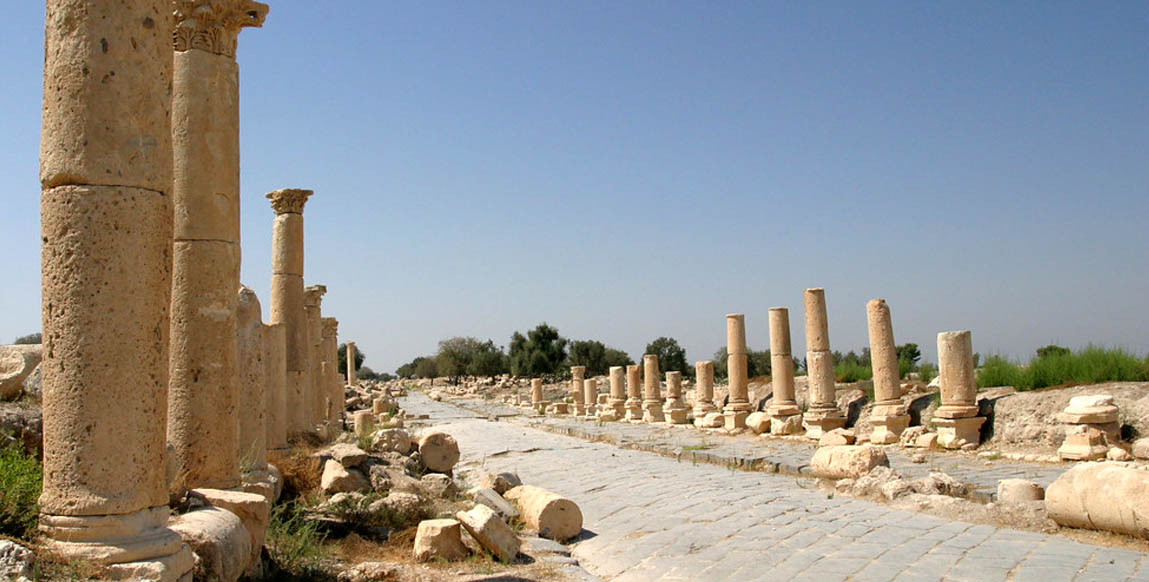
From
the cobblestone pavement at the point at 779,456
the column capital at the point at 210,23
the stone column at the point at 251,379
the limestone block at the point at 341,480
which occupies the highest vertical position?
the column capital at the point at 210,23

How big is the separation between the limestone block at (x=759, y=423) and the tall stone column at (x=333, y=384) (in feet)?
31.6

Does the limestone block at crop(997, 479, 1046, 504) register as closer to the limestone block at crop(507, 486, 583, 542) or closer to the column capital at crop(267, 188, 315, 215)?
the limestone block at crop(507, 486, 583, 542)

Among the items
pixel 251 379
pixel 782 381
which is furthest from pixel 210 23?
pixel 782 381

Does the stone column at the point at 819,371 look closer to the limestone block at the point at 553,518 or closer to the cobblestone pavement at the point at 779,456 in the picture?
the cobblestone pavement at the point at 779,456

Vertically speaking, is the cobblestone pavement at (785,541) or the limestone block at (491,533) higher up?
the limestone block at (491,533)

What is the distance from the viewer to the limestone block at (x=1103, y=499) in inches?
276

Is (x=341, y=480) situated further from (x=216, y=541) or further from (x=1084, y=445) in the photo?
(x=1084, y=445)

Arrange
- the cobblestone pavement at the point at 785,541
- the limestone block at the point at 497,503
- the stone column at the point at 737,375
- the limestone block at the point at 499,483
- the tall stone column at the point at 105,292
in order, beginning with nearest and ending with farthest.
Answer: the tall stone column at the point at 105,292, the cobblestone pavement at the point at 785,541, the limestone block at the point at 497,503, the limestone block at the point at 499,483, the stone column at the point at 737,375

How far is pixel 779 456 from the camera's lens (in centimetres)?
1399

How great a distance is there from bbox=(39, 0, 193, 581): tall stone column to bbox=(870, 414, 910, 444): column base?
45.4ft

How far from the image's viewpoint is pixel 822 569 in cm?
646

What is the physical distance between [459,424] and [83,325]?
2102 cm

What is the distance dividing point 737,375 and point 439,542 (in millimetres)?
16045

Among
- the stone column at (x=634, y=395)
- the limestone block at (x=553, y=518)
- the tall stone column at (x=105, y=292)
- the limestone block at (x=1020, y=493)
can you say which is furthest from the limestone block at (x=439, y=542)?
the stone column at (x=634, y=395)
